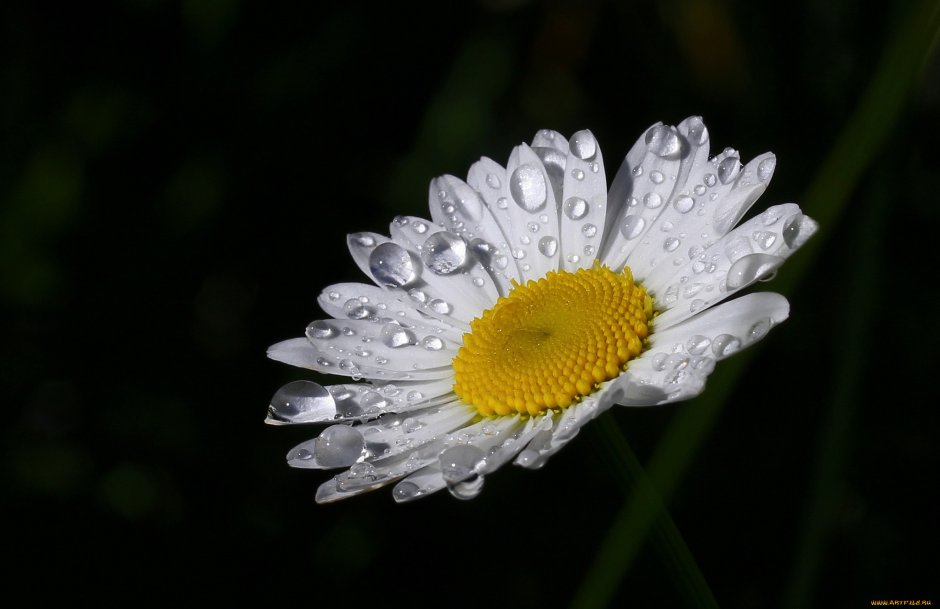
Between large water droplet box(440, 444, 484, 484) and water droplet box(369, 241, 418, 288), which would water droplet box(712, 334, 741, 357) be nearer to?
large water droplet box(440, 444, 484, 484)

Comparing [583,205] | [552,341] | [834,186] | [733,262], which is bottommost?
[834,186]

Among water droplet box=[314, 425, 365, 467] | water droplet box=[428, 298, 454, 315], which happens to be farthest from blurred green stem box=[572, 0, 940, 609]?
water droplet box=[428, 298, 454, 315]

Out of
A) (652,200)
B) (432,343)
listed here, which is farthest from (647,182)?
(432,343)

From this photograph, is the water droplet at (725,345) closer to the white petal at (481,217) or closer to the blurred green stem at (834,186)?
the blurred green stem at (834,186)

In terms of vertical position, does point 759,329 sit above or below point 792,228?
below

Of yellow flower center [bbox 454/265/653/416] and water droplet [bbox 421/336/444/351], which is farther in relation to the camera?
water droplet [bbox 421/336/444/351]

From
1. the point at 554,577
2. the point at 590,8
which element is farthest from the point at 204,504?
the point at 590,8

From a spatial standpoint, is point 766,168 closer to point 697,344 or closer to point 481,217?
point 697,344
